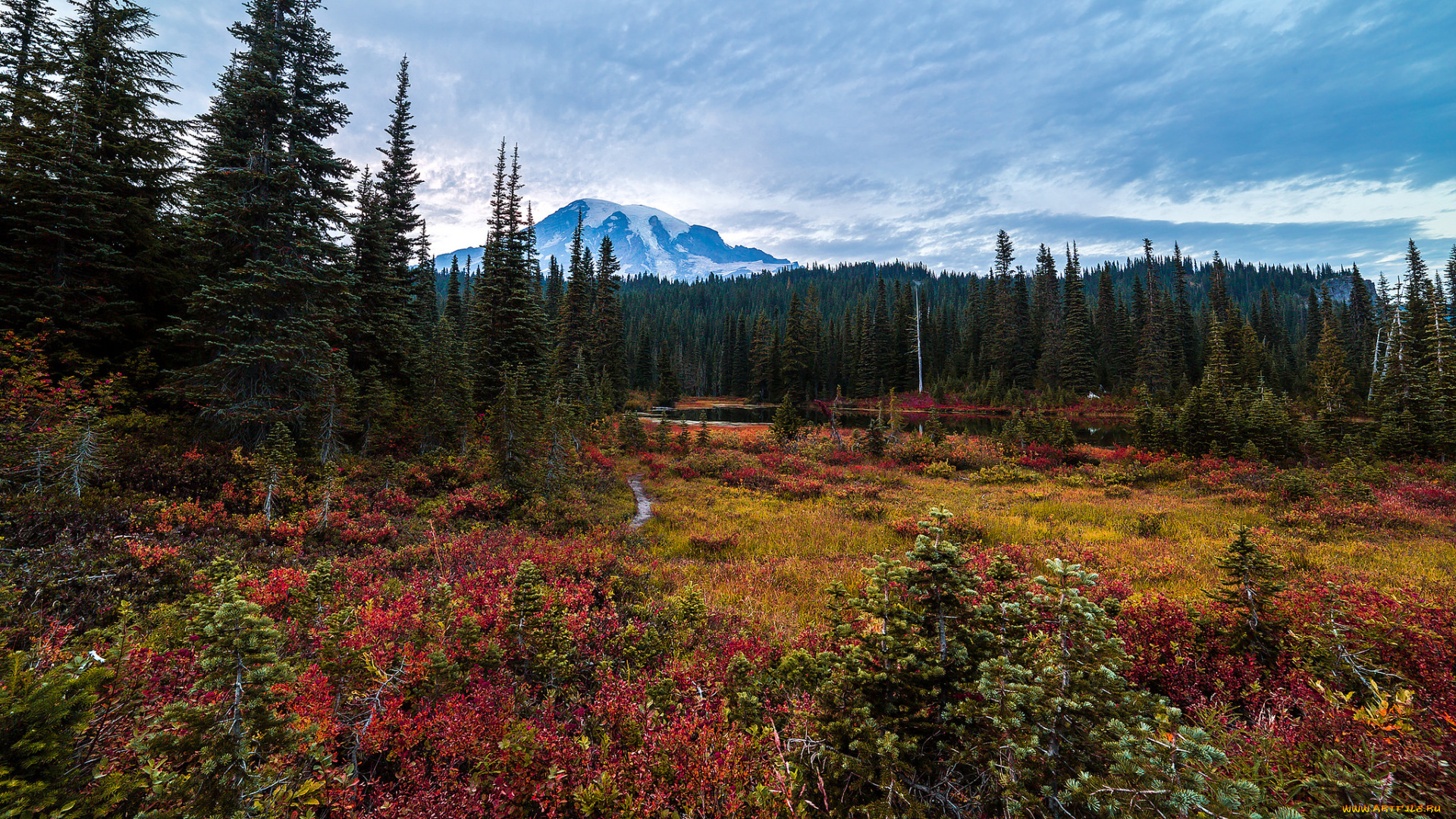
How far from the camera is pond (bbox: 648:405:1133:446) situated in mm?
34531

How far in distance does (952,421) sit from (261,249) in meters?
49.5

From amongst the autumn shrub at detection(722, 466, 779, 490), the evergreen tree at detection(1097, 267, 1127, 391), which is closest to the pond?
the autumn shrub at detection(722, 466, 779, 490)

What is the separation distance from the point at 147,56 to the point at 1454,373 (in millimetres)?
53347

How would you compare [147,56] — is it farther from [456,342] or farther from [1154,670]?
[1154,670]

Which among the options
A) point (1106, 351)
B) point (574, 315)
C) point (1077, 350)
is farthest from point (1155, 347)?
point (574, 315)

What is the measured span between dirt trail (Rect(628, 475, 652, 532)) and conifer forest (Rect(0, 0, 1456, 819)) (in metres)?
0.17

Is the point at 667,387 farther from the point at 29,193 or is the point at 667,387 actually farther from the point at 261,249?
the point at 29,193

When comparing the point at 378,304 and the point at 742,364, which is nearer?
the point at 378,304

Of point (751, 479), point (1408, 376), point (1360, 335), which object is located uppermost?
point (1360, 335)

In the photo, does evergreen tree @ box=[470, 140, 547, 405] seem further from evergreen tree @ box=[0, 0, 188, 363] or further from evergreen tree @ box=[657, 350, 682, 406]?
evergreen tree @ box=[657, 350, 682, 406]

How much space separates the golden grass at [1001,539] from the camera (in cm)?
882

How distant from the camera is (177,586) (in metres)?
6.39

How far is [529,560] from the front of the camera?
5422 mm

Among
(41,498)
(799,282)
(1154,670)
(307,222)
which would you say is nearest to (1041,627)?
(1154,670)
